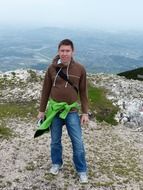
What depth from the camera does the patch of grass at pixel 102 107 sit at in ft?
89.7

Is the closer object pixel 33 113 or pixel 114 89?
pixel 33 113

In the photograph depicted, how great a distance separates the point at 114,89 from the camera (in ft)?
111

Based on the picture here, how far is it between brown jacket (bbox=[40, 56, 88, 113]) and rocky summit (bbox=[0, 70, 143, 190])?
3112mm

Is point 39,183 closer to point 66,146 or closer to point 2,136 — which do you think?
point 66,146

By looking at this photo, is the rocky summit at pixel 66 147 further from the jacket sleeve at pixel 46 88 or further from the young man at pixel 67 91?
the jacket sleeve at pixel 46 88

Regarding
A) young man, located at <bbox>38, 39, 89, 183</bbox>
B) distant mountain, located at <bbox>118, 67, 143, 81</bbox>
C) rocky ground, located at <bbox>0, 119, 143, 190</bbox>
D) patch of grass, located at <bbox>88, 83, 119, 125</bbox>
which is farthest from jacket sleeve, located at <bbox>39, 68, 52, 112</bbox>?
distant mountain, located at <bbox>118, 67, 143, 81</bbox>

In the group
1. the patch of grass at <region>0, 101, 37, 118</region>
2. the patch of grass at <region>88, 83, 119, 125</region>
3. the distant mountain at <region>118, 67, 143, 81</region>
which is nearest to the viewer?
the patch of grass at <region>0, 101, 37, 118</region>

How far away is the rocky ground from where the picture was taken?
15.0m

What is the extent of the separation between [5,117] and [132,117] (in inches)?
345

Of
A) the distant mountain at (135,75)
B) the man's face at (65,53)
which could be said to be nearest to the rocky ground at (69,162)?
the man's face at (65,53)

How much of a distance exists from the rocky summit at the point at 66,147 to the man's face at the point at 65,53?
447 cm

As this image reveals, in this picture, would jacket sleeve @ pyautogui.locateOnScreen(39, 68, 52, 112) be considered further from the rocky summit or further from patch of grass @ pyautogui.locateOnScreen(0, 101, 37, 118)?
patch of grass @ pyautogui.locateOnScreen(0, 101, 37, 118)

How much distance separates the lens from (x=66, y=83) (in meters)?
13.8

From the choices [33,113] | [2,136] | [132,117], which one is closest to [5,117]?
[33,113]
